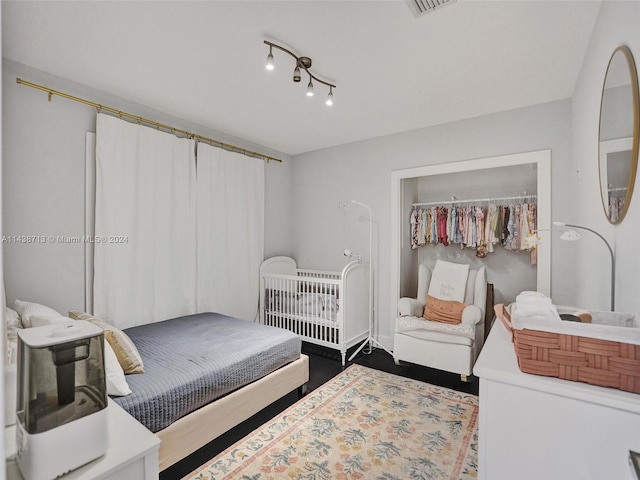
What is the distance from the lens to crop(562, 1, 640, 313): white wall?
54.4 inches

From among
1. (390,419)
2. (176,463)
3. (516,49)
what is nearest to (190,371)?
(176,463)

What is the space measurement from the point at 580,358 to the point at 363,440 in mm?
1470

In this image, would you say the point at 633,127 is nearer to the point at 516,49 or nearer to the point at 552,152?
the point at 516,49

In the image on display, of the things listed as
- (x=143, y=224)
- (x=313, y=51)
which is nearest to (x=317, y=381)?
(x=143, y=224)

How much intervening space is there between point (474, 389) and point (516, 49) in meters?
2.56

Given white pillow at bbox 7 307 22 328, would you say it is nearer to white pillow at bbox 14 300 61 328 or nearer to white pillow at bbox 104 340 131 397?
white pillow at bbox 14 300 61 328

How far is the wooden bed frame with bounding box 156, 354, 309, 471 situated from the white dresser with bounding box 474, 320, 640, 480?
1.49m

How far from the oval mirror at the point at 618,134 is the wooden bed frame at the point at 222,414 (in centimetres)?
225

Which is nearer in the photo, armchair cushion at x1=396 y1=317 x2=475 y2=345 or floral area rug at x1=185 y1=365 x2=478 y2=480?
floral area rug at x1=185 y1=365 x2=478 y2=480

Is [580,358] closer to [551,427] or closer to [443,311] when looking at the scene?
[551,427]

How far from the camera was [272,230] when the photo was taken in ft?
14.3

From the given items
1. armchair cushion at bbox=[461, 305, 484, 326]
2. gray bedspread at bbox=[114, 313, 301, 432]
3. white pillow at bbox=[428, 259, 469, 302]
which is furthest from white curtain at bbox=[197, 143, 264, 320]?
armchair cushion at bbox=[461, 305, 484, 326]

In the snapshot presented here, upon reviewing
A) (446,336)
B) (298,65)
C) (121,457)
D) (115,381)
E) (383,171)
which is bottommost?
(446,336)

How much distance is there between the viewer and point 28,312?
2012mm
